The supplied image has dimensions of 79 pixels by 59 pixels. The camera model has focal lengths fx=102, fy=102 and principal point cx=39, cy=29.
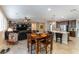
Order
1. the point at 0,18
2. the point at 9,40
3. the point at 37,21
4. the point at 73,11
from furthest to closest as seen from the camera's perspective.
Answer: the point at 9,40 < the point at 37,21 < the point at 0,18 < the point at 73,11

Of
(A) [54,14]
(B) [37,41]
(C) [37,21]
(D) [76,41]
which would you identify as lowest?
(D) [76,41]

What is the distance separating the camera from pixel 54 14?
4590 millimetres

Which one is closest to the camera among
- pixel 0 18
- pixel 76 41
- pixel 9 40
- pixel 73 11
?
pixel 73 11
